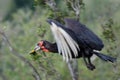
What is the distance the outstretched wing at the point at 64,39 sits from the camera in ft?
39.4

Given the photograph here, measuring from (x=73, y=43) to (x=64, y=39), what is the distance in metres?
0.27

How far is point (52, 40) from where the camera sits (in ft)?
78.7

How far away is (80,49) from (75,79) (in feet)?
4.21

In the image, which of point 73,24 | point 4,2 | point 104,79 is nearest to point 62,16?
point 73,24

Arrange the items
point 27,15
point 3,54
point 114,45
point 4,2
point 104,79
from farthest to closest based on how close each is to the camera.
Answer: point 4,2 < point 27,15 < point 3,54 < point 104,79 < point 114,45

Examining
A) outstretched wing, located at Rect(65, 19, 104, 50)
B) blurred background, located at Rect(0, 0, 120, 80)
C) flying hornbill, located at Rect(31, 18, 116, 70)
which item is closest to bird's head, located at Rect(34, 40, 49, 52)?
flying hornbill, located at Rect(31, 18, 116, 70)

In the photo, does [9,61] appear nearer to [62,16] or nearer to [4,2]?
[62,16]

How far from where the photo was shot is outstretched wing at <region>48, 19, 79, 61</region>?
39.4 ft

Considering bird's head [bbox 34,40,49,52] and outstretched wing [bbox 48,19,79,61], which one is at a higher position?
outstretched wing [bbox 48,19,79,61]

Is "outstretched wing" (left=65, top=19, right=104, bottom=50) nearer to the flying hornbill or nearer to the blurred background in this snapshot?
the flying hornbill

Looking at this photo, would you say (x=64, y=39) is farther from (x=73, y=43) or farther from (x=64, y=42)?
(x=73, y=43)

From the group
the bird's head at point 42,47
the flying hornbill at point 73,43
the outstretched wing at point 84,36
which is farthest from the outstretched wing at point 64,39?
the bird's head at point 42,47

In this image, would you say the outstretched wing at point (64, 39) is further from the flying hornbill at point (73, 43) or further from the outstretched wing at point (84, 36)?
the outstretched wing at point (84, 36)

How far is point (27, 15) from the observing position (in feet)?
107
